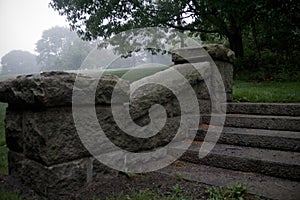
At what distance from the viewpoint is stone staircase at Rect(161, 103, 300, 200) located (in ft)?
7.11

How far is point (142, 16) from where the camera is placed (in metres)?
9.15

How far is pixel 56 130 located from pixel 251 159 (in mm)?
1694

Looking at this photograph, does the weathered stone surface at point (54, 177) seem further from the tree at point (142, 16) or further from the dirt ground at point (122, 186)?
the tree at point (142, 16)

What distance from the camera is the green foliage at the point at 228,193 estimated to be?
1923 millimetres

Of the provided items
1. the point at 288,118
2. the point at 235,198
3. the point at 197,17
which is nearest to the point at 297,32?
the point at 197,17

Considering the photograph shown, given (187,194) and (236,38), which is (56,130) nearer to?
(187,194)

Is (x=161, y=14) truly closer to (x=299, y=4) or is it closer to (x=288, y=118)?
(x=299, y=4)

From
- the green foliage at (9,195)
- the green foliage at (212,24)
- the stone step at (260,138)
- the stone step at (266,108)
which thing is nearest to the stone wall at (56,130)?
the green foliage at (9,195)

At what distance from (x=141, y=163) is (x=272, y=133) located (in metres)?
1.40

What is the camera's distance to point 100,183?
2.29 metres

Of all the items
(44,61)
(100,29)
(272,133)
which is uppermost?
(100,29)

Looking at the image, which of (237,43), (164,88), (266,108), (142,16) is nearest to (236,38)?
(237,43)

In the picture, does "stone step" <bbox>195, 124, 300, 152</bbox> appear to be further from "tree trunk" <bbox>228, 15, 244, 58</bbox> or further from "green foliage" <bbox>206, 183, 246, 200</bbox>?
"tree trunk" <bbox>228, 15, 244, 58</bbox>

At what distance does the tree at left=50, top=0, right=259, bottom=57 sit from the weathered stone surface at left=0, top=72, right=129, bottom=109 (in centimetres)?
716
